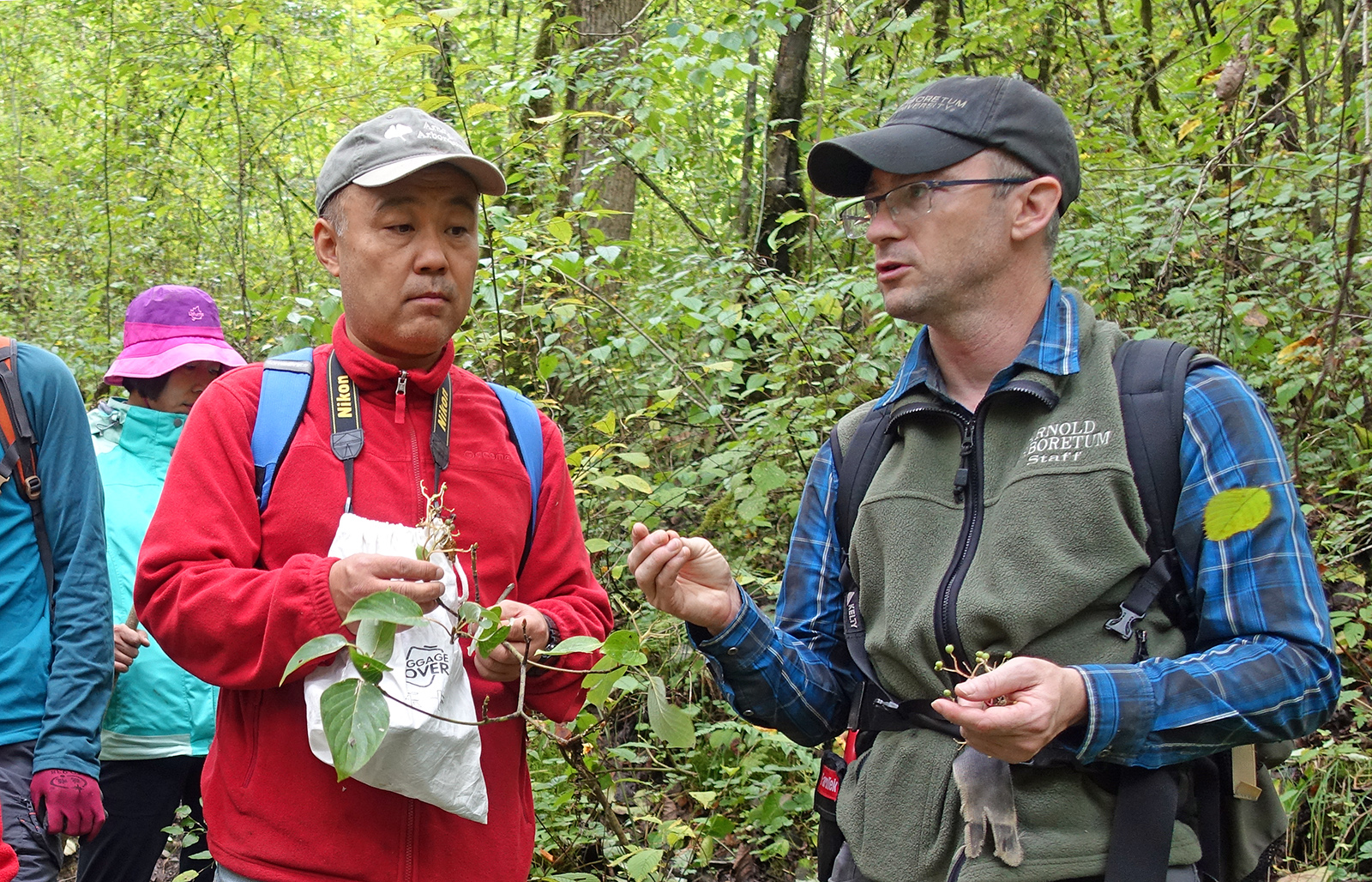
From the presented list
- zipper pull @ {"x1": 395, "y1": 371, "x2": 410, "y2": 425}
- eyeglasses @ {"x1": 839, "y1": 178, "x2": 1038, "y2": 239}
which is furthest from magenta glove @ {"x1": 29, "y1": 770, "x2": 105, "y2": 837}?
eyeglasses @ {"x1": 839, "y1": 178, "x2": 1038, "y2": 239}

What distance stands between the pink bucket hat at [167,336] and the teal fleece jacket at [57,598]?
77 cm

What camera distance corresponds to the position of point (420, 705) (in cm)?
195

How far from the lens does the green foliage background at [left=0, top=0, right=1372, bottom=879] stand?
12.6ft

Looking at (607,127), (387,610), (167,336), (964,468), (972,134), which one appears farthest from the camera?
(607,127)

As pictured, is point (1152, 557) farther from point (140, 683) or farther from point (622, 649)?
point (140, 683)

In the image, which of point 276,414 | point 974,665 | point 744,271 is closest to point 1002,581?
point 974,665

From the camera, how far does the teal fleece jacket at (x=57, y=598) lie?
2699 mm

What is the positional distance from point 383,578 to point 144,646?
79.8 inches

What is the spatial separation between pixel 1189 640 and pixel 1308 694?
0.20 metres

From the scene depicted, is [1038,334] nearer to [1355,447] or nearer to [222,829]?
[222,829]

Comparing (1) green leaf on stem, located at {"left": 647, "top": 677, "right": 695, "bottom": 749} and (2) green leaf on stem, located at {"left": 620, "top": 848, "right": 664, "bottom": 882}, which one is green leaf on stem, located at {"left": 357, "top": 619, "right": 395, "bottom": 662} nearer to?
(1) green leaf on stem, located at {"left": 647, "top": 677, "right": 695, "bottom": 749}

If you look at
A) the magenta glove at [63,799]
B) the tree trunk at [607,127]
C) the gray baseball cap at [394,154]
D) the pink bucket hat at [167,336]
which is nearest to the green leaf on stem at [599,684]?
the gray baseball cap at [394,154]

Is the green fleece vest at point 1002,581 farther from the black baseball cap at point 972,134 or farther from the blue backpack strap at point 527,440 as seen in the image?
the blue backpack strap at point 527,440

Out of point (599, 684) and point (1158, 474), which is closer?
point (1158, 474)
